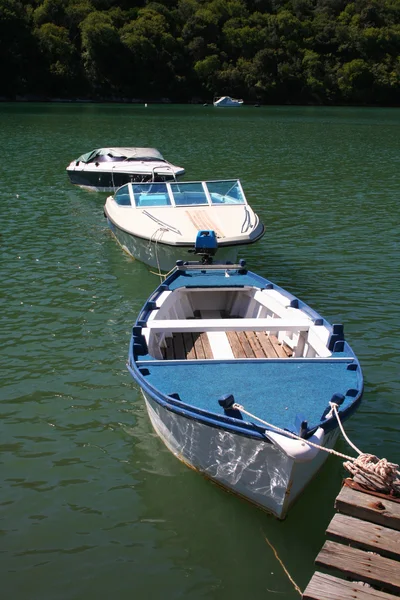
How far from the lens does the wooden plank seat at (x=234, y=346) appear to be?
→ 1101 cm

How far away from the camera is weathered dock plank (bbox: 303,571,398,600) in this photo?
226 inches

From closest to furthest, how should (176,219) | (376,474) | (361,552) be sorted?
(361,552) → (376,474) → (176,219)

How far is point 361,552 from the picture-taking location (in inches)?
242

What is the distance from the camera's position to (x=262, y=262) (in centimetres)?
1845

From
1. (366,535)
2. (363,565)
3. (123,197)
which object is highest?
(123,197)

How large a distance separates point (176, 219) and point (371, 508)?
11965 millimetres

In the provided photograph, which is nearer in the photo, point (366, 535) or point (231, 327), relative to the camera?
point (366, 535)

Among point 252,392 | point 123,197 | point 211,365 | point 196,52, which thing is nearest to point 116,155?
point 123,197

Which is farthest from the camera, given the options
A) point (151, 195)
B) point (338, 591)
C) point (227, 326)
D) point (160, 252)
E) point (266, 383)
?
point (151, 195)

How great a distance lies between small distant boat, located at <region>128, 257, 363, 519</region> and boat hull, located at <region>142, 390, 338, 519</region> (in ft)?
0.05

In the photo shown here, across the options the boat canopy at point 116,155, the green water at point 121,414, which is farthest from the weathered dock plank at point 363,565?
the boat canopy at point 116,155

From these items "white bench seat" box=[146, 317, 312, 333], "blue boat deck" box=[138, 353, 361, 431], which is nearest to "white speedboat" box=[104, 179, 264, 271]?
"white bench seat" box=[146, 317, 312, 333]

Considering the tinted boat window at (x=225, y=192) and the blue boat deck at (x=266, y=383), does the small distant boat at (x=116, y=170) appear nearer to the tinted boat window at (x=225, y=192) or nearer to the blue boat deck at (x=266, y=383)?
the tinted boat window at (x=225, y=192)

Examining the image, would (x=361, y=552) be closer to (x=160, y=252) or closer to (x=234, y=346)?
(x=234, y=346)
